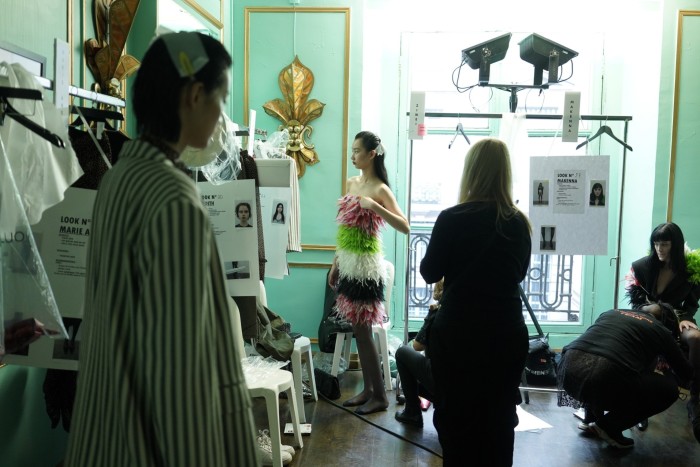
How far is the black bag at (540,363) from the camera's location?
4.09 m

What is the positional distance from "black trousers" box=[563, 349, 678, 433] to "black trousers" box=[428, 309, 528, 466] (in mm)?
1052

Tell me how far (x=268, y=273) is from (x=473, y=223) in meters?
1.11

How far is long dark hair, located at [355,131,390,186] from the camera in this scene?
3.51 meters

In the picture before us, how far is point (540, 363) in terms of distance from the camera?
13.4 feet

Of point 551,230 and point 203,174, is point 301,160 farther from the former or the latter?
point 203,174

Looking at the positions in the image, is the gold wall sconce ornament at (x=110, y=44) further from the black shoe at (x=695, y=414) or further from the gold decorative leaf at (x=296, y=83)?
the black shoe at (x=695, y=414)

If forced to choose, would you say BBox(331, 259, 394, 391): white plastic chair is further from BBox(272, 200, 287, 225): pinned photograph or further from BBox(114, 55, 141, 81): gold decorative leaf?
BBox(114, 55, 141, 81): gold decorative leaf

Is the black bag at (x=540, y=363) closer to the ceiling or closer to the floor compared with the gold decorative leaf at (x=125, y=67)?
closer to the floor

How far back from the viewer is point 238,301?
235cm

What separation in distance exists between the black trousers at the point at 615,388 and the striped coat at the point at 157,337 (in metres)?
2.35

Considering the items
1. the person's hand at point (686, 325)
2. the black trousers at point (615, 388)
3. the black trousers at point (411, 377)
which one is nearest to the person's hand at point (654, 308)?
the person's hand at point (686, 325)

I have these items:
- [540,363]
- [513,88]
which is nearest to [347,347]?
[540,363]

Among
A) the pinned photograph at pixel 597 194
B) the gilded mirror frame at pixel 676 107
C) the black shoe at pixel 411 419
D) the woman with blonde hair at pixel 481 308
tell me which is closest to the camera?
the woman with blonde hair at pixel 481 308

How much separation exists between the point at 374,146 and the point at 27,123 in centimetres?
228
